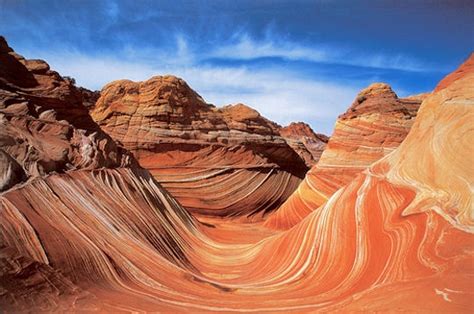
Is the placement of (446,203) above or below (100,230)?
above

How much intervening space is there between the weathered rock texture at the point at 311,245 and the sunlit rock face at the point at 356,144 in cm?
562

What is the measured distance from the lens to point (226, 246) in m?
9.70

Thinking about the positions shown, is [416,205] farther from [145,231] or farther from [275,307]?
[145,231]

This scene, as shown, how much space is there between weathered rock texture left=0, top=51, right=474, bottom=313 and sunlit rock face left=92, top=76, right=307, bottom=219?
361 inches

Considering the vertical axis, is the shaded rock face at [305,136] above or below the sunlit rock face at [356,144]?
A: above

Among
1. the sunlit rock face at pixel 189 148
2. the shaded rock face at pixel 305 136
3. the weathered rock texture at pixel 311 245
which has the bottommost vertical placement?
the weathered rock texture at pixel 311 245

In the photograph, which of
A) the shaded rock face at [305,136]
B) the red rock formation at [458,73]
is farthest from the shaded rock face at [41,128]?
the shaded rock face at [305,136]

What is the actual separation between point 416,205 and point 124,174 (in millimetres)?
5467

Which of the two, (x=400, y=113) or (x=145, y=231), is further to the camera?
(x=400, y=113)

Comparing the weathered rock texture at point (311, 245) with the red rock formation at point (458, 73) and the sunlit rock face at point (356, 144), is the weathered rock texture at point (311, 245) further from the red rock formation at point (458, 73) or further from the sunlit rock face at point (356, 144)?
the sunlit rock face at point (356, 144)

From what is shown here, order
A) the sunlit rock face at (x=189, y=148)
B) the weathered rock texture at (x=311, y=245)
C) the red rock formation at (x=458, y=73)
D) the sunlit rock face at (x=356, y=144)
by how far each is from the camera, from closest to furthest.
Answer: the weathered rock texture at (x=311, y=245), the red rock formation at (x=458, y=73), the sunlit rock face at (x=356, y=144), the sunlit rock face at (x=189, y=148)

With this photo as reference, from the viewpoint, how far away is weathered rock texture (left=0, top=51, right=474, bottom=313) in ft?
13.6

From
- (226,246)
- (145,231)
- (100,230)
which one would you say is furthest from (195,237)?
(100,230)

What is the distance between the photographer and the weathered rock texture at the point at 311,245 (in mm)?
4156
